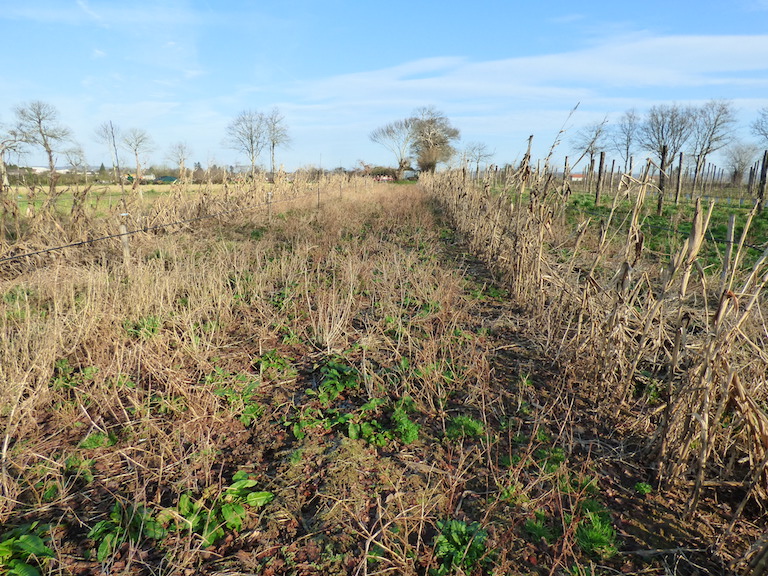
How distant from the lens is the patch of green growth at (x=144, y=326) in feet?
12.1

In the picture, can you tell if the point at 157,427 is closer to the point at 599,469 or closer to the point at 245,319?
the point at 245,319

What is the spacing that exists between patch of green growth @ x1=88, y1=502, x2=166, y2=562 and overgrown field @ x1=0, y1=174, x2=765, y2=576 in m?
0.01

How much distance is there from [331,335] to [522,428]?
5.77ft

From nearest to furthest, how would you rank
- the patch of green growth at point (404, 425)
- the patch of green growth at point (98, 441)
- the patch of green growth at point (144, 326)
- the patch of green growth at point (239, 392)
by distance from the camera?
the patch of green growth at point (98, 441), the patch of green growth at point (404, 425), the patch of green growth at point (239, 392), the patch of green growth at point (144, 326)

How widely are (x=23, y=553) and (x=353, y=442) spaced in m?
1.59

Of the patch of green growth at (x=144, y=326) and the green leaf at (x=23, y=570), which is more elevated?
the patch of green growth at (x=144, y=326)

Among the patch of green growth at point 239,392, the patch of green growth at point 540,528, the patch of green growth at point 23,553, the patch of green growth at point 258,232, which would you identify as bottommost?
the patch of green growth at point 540,528

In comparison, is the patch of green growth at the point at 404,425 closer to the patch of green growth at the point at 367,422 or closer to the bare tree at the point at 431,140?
the patch of green growth at the point at 367,422

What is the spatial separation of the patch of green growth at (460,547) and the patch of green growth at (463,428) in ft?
2.28

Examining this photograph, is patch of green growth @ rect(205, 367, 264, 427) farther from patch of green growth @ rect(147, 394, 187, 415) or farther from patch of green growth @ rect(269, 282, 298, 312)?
patch of green growth @ rect(269, 282, 298, 312)

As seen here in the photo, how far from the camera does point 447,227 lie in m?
10.9

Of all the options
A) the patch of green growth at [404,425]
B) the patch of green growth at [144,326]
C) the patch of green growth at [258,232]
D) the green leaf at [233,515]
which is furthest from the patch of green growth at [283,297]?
the patch of green growth at [258,232]

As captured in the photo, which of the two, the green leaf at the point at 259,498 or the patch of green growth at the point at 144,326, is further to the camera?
the patch of green growth at the point at 144,326

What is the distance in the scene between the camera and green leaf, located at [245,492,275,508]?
2.22 meters
